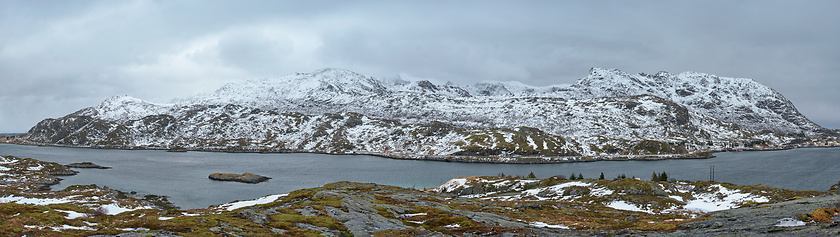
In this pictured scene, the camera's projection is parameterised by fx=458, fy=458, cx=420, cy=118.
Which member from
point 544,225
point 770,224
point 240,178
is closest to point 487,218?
point 544,225

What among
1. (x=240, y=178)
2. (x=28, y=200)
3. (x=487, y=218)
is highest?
(x=487, y=218)

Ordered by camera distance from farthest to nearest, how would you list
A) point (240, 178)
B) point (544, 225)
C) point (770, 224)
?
point (240, 178), point (544, 225), point (770, 224)

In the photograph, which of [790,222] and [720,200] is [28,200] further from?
[720,200]

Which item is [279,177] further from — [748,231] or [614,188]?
[748,231]

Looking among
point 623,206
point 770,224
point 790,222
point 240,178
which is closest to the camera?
point 790,222

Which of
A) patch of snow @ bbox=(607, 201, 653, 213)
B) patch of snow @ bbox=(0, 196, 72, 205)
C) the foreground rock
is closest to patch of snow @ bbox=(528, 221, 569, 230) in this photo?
the foreground rock

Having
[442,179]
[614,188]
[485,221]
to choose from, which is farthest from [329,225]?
[442,179]

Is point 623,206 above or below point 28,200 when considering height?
above

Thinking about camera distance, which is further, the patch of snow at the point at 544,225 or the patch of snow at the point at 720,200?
the patch of snow at the point at 720,200

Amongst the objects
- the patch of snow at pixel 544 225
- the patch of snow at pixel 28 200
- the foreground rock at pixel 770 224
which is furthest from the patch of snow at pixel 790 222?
the patch of snow at pixel 28 200

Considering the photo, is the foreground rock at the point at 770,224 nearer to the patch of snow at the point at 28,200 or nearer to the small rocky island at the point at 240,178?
the patch of snow at the point at 28,200

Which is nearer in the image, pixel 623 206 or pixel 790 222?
pixel 790 222

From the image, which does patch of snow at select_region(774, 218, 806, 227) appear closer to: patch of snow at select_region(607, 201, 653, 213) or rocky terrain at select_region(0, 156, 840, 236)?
rocky terrain at select_region(0, 156, 840, 236)

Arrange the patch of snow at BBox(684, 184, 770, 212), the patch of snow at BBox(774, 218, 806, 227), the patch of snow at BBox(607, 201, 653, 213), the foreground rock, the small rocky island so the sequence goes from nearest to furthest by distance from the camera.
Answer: the foreground rock
the patch of snow at BBox(774, 218, 806, 227)
the patch of snow at BBox(684, 184, 770, 212)
the patch of snow at BBox(607, 201, 653, 213)
the small rocky island
